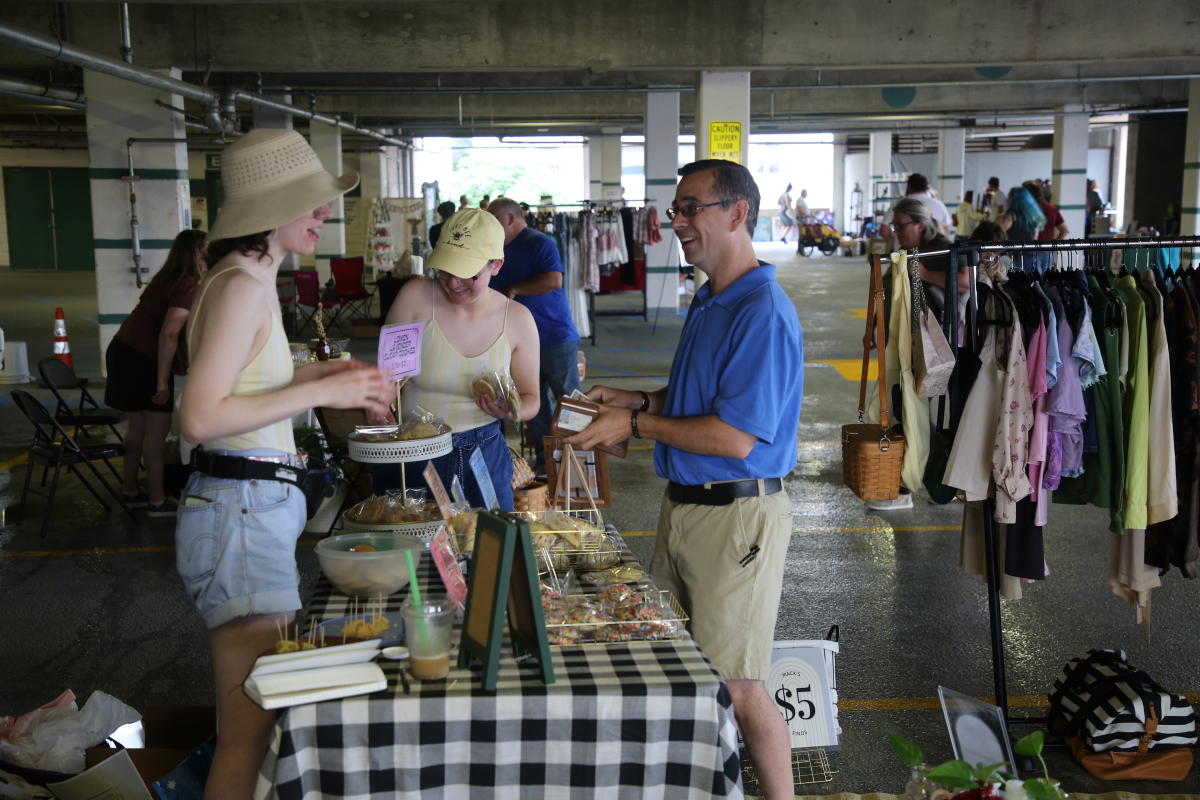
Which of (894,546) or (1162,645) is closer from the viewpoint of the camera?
(1162,645)

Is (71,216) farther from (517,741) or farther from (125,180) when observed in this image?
(517,741)

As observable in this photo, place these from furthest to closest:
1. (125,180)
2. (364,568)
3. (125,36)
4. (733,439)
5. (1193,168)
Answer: (1193,168)
(125,180)
(125,36)
(733,439)
(364,568)

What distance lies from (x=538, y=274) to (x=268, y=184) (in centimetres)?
439

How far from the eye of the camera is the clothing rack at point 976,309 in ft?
11.4

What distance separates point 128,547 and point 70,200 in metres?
26.5

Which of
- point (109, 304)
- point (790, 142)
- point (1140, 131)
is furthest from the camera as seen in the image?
point (790, 142)

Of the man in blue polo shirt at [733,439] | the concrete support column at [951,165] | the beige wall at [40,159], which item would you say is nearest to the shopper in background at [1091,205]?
the concrete support column at [951,165]

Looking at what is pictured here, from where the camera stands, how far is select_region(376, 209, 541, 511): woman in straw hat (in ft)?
11.5

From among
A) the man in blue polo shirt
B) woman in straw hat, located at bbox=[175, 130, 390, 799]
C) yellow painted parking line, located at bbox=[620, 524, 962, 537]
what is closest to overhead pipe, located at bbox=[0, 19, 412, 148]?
yellow painted parking line, located at bbox=[620, 524, 962, 537]

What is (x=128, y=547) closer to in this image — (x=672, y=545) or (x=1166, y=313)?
(x=672, y=545)

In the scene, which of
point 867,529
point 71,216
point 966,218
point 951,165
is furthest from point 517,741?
point 71,216

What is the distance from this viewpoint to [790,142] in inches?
1233

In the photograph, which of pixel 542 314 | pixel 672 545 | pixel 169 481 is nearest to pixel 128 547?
pixel 169 481

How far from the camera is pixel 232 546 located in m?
2.33
